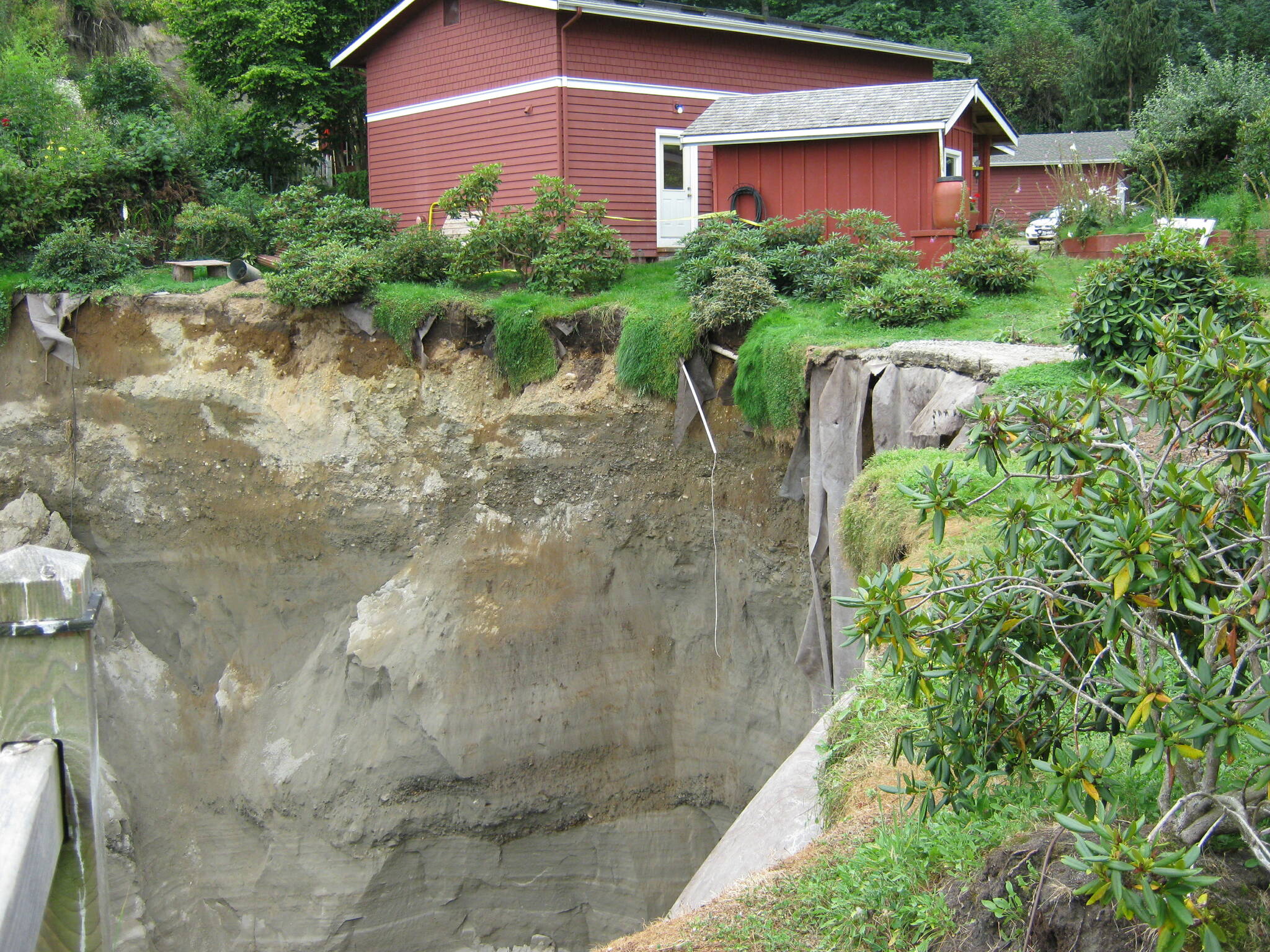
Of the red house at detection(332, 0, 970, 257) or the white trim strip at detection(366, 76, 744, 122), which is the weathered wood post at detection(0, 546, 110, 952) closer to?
the red house at detection(332, 0, 970, 257)

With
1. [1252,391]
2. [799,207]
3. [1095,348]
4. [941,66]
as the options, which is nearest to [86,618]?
[1252,391]

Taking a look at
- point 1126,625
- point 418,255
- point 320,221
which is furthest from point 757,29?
point 1126,625

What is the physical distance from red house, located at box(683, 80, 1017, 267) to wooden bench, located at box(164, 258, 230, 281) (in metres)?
7.41

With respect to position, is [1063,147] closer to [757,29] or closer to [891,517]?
[757,29]

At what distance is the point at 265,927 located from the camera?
13.0 metres

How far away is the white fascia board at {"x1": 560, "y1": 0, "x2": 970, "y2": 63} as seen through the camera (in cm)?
1692

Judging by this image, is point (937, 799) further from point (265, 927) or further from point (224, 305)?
point (224, 305)

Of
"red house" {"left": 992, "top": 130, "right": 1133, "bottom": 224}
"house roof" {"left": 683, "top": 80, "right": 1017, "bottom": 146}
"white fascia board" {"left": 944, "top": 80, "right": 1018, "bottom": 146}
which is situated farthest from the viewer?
"red house" {"left": 992, "top": 130, "right": 1133, "bottom": 224}

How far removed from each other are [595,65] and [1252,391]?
16.0 m

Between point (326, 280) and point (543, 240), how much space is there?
2.99 metres

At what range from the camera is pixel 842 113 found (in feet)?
50.2

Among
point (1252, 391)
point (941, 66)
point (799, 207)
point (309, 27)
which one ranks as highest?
point (941, 66)


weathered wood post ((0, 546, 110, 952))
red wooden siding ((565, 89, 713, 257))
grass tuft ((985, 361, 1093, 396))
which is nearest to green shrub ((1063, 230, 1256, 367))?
grass tuft ((985, 361, 1093, 396))

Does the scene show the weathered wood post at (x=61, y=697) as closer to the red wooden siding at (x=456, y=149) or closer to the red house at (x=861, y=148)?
the red house at (x=861, y=148)
